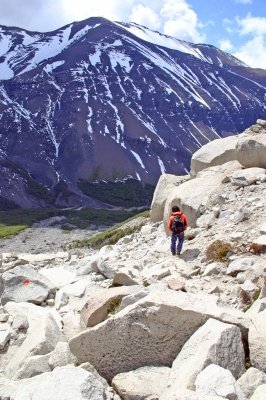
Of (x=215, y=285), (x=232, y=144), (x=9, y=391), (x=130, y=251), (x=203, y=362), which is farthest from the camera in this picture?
(x=232, y=144)

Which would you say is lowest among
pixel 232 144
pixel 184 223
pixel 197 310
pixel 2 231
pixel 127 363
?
pixel 2 231

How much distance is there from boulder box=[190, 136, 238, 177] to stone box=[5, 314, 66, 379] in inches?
825

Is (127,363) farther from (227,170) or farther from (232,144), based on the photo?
(232,144)

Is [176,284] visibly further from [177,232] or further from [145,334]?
[177,232]

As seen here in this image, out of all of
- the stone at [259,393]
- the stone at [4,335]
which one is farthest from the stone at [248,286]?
the stone at [4,335]

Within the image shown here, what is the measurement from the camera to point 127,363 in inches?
408

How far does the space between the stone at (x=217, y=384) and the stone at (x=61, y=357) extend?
363 cm

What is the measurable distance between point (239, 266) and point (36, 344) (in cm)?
763

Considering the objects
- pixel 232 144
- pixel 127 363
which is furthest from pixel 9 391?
pixel 232 144

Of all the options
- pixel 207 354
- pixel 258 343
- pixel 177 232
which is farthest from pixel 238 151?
pixel 207 354

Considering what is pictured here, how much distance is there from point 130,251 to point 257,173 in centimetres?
879

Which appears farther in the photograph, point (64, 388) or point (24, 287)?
point (24, 287)

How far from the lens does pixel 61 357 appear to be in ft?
35.9

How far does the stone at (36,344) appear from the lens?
11.2 meters
